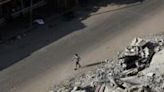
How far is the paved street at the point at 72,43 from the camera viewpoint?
1205 inches

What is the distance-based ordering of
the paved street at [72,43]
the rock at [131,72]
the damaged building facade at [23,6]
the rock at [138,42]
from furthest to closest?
1. the damaged building facade at [23,6]
2. the rock at [138,42]
3. the paved street at [72,43]
4. the rock at [131,72]

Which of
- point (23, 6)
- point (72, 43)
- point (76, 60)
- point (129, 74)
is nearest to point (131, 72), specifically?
point (129, 74)

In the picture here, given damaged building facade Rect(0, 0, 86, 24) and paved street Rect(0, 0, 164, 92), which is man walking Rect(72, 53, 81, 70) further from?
damaged building facade Rect(0, 0, 86, 24)

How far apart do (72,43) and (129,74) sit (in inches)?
251

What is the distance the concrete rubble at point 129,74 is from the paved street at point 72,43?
4.00 feet

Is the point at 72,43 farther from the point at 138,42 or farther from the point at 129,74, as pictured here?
the point at 129,74

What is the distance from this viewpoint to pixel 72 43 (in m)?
34.3

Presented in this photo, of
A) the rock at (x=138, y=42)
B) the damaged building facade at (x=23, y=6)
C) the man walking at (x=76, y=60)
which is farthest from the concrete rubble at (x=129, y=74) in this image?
the damaged building facade at (x=23, y=6)

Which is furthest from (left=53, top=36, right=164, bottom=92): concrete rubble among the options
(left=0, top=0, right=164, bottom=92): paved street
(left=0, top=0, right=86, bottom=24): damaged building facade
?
(left=0, top=0, right=86, bottom=24): damaged building facade

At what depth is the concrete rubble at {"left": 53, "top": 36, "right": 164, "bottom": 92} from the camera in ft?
88.6

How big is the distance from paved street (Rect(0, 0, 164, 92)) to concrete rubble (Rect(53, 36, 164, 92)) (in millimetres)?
1220

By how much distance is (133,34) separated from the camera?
34938 millimetres

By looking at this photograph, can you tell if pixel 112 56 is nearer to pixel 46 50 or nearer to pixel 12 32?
pixel 46 50

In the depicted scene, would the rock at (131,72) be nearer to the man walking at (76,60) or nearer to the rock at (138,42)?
the rock at (138,42)
